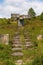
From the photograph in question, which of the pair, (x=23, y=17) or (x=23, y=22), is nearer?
(x=23, y=22)

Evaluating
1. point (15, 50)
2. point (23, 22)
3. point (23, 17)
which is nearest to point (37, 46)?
point (15, 50)

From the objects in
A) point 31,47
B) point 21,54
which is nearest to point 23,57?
point 21,54

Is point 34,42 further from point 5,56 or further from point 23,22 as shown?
point 23,22

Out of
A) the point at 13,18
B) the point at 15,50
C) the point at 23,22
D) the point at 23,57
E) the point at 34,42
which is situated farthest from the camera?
the point at 13,18

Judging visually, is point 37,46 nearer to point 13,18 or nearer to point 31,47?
point 31,47

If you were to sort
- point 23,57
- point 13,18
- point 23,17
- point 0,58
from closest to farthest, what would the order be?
point 0,58 → point 23,57 → point 23,17 → point 13,18

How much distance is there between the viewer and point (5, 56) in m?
14.0

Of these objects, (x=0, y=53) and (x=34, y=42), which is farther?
(x=34, y=42)

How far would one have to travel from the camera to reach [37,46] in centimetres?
1761

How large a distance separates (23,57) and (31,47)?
342cm

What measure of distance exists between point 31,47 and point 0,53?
3803mm

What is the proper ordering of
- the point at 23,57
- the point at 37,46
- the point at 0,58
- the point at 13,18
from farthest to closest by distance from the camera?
the point at 13,18, the point at 37,46, the point at 23,57, the point at 0,58

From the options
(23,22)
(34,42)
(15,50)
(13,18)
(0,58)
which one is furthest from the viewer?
(13,18)

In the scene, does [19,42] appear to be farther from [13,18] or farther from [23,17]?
[13,18]
